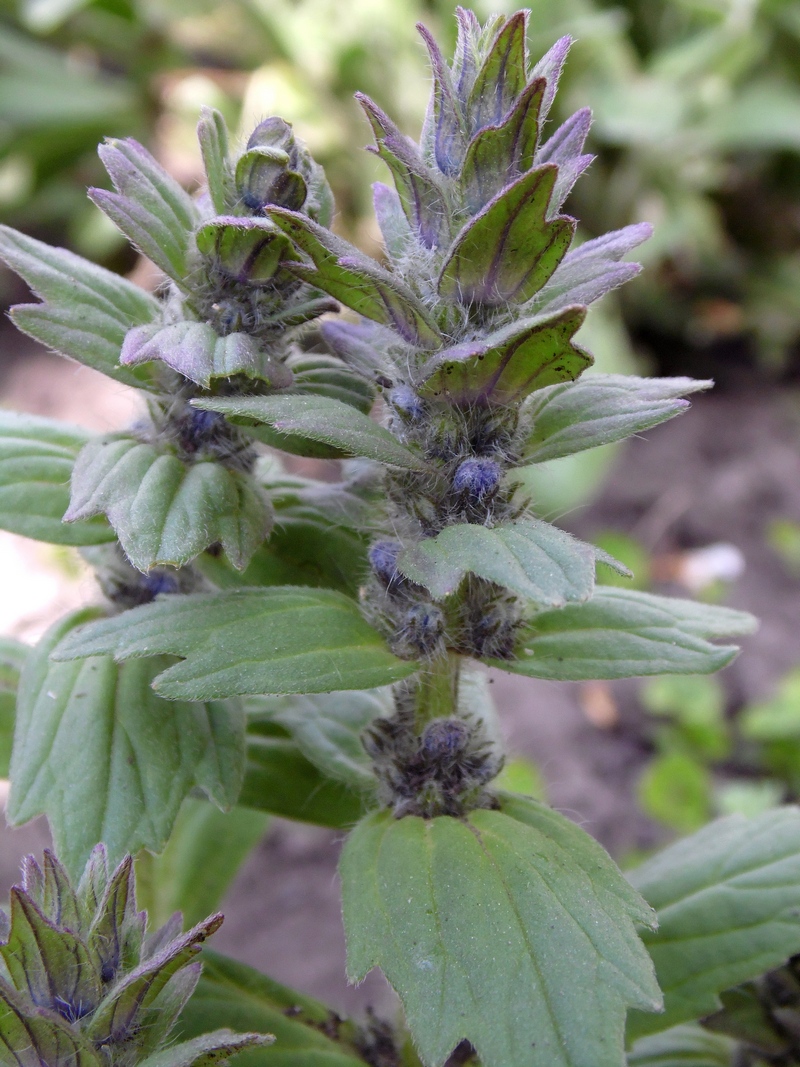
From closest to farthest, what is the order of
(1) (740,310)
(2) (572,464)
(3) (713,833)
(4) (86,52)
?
(3) (713,833) < (2) (572,464) < (1) (740,310) < (4) (86,52)

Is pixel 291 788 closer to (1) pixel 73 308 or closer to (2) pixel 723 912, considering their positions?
(2) pixel 723 912

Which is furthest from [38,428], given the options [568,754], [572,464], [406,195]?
[572,464]

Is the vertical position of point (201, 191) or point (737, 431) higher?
point (737, 431)

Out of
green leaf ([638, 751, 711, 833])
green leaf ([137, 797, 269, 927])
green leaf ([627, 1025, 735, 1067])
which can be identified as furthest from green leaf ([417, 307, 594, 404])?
green leaf ([638, 751, 711, 833])

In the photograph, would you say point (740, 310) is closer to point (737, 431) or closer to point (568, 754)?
point (737, 431)

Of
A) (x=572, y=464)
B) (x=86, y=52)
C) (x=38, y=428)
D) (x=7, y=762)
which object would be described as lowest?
(x=7, y=762)

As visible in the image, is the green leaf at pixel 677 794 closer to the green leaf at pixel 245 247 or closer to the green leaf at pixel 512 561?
the green leaf at pixel 512 561

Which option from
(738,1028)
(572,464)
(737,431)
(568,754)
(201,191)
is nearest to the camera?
(201,191)

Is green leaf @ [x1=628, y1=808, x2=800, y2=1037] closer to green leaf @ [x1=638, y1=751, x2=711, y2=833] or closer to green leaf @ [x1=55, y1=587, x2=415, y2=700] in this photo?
green leaf @ [x1=55, y1=587, x2=415, y2=700]
